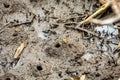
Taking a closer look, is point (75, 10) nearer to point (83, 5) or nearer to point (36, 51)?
point (83, 5)

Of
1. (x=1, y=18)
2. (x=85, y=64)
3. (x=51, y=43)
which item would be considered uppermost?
(x=1, y=18)

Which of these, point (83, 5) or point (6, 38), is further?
point (83, 5)

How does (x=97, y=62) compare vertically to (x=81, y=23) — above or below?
below

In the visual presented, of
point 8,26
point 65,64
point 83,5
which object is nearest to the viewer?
point 65,64

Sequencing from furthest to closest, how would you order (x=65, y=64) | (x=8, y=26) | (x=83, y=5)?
(x=83, y=5)
(x=8, y=26)
(x=65, y=64)

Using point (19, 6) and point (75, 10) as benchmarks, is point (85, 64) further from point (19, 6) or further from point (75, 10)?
point (19, 6)

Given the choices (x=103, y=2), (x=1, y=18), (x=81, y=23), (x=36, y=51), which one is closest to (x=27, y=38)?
(x=36, y=51)
